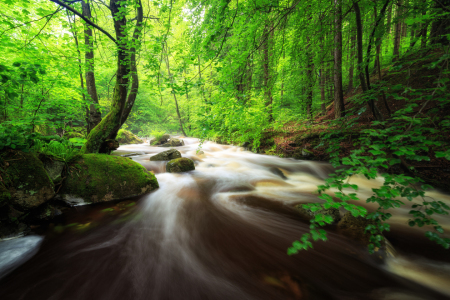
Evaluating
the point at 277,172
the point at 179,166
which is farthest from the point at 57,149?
the point at 277,172

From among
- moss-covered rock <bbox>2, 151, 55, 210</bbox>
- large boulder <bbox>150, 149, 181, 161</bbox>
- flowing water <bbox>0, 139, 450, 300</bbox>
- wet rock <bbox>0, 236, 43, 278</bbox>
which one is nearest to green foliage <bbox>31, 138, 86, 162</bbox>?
moss-covered rock <bbox>2, 151, 55, 210</bbox>

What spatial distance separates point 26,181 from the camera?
2.55 meters

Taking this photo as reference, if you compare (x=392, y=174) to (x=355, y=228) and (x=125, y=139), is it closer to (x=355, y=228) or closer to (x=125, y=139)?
(x=355, y=228)

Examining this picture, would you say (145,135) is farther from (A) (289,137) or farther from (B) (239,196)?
(B) (239,196)

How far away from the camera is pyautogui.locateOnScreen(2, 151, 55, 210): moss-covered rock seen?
Result: 244 centimetres

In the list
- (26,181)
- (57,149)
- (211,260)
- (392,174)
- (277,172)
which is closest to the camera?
(392,174)

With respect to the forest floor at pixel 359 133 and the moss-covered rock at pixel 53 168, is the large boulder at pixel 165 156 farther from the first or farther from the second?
the forest floor at pixel 359 133

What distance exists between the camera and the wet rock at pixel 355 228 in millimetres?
2229

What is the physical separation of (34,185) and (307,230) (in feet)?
14.7

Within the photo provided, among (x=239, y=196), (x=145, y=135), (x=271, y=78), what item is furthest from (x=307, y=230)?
(x=145, y=135)

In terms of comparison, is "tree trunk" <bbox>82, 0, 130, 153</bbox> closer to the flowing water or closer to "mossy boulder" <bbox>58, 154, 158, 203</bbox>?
"mossy boulder" <bbox>58, 154, 158, 203</bbox>

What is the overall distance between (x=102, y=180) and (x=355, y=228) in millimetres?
4779

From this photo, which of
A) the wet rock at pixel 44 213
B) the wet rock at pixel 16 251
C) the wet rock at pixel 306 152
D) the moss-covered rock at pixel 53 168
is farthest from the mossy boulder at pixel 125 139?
the wet rock at pixel 306 152

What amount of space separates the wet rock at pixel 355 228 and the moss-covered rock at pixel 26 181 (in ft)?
Result: 15.7
